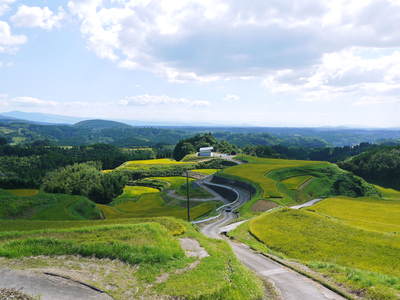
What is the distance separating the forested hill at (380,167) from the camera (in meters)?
110

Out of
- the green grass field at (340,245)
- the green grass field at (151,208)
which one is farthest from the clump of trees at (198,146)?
the green grass field at (340,245)

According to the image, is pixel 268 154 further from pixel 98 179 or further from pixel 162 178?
pixel 98 179

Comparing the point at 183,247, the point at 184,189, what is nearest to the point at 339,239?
the point at 183,247

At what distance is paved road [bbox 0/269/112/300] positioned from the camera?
1341cm

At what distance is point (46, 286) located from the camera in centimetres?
1419

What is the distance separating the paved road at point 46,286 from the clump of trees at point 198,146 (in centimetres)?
15124

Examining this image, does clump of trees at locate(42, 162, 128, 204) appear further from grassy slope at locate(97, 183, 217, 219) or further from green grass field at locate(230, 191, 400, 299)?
green grass field at locate(230, 191, 400, 299)

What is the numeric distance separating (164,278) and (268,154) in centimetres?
17089

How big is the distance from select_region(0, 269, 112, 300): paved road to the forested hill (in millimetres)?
122920

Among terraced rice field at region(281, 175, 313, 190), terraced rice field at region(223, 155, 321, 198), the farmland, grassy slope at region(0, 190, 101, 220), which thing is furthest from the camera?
terraced rice field at region(281, 175, 313, 190)

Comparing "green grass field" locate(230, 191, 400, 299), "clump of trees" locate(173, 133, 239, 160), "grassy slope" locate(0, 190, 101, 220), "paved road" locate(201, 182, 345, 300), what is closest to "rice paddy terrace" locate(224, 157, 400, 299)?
"green grass field" locate(230, 191, 400, 299)

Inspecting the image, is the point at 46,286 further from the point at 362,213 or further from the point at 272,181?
the point at 272,181

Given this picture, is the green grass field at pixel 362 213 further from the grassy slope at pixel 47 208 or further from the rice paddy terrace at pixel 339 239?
the grassy slope at pixel 47 208

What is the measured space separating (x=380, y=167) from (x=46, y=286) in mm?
128489
